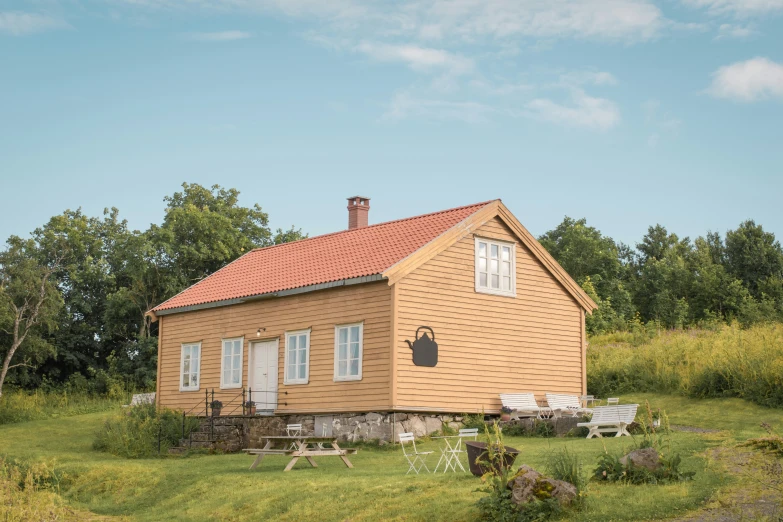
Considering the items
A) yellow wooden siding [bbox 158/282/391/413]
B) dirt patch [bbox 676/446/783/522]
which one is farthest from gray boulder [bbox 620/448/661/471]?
yellow wooden siding [bbox 158/282/391/413]

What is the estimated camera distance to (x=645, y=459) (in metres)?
13.1

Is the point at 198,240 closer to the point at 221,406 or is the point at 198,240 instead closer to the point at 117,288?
the point at 117,288

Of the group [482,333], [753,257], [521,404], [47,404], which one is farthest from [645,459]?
[753,257]

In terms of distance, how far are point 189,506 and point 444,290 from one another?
9.72 m

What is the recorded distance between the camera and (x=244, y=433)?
25.0 metres

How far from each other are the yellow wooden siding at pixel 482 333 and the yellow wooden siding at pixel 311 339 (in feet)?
2.16

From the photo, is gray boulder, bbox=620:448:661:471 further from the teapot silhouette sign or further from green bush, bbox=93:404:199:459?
green bush, bbox=93:404:199:459

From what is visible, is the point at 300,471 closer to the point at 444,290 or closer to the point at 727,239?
the point at 444,290

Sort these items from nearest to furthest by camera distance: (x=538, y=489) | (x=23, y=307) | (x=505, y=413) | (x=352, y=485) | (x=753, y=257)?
(x=538, y=489), (x=352, y=485), (x=505, y=413), (x=23, y=307), (x=753, y=257)

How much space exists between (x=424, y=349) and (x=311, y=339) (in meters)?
3.41

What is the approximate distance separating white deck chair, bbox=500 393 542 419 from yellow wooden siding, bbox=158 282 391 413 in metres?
3.71

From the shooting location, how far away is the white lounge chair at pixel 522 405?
24.1m

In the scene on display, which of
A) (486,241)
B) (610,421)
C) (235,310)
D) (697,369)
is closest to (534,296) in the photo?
(486,241)

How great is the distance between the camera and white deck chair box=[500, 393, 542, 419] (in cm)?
2414
